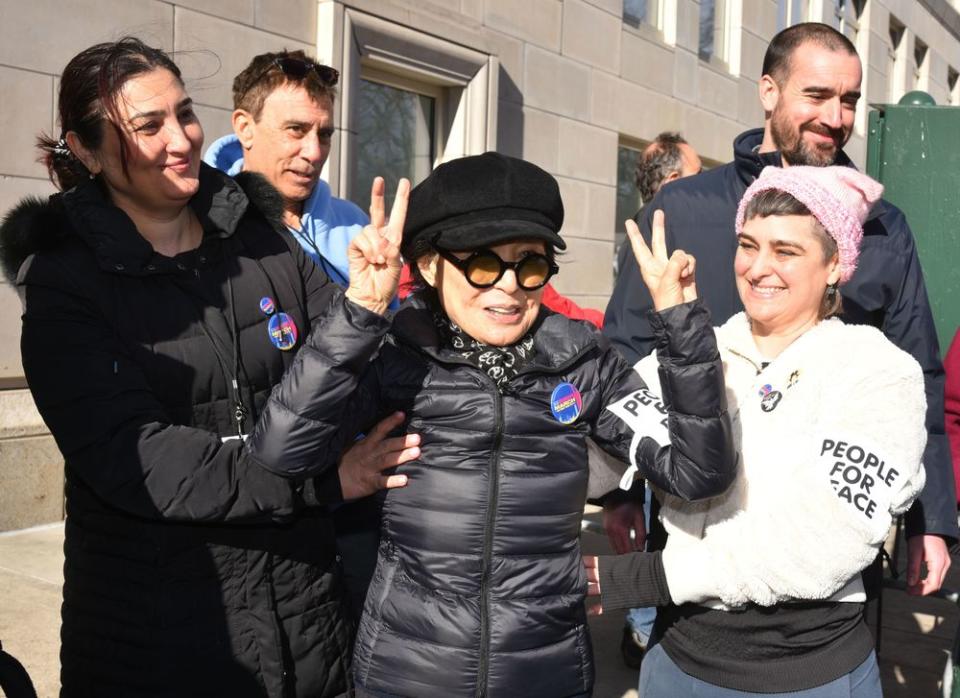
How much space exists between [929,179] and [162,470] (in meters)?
4.72

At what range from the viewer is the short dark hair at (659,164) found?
6.27m

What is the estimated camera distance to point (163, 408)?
7.20 feet

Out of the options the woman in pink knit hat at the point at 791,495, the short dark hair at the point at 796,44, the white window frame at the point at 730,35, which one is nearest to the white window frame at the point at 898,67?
the white window frame at the point at 730,35

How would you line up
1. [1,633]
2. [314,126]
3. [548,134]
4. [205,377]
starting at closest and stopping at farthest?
[205,377] < [314,126] < [1,633] < [548,134]

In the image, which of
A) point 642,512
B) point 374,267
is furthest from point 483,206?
point 642,512

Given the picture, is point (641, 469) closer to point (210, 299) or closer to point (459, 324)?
point (459, 324)

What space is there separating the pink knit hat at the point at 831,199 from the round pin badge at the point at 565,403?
0.69 m

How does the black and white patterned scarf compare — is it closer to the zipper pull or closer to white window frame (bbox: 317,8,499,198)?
the zipper pull

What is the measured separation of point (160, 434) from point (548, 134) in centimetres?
823

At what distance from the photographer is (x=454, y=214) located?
2238mm

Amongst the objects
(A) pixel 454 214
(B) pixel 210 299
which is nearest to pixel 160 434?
(B) pixel 210 299

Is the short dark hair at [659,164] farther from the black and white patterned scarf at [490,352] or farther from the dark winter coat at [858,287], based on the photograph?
the black and white patterned scarf at [490,352]

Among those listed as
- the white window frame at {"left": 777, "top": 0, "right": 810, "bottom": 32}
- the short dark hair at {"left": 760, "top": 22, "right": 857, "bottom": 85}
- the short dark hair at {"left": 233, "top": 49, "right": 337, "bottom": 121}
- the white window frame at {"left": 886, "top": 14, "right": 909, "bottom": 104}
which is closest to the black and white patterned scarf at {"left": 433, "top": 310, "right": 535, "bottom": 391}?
the short dark hair at {"left": 233, "top": 49, "right": 337, "bottom": 121}

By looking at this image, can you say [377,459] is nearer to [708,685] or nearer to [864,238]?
[708,685]
